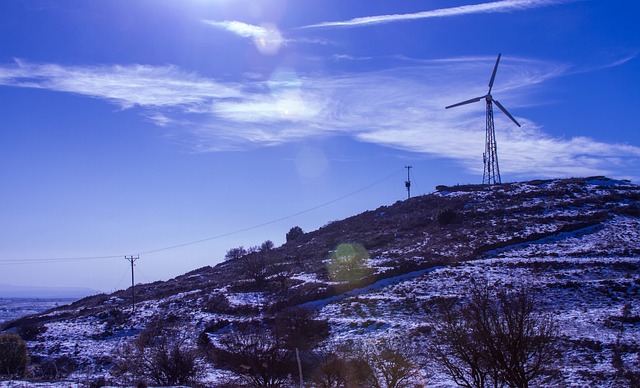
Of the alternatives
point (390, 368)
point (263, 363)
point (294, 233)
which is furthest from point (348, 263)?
point (294, 233)

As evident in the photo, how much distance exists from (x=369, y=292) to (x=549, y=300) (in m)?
14.2

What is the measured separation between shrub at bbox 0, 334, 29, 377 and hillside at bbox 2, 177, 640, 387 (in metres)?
1.97

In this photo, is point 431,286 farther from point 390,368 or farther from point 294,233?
point 294,233

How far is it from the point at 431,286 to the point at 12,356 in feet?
96.5

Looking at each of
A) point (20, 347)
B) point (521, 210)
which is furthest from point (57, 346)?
point (521, 210)

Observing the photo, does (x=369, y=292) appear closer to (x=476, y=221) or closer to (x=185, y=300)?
(x=185, y=300)

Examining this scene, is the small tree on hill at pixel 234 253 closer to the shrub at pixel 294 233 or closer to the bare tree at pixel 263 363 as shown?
the shrub at pixel 294 233

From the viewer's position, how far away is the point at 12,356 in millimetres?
31875

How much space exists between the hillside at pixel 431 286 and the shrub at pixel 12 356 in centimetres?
197

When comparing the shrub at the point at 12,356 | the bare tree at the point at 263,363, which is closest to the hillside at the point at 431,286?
the shrub at the point at 12,356

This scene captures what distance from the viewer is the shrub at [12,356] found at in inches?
1229

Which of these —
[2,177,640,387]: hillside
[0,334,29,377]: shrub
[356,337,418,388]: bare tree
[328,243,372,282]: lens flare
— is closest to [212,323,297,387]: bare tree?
[356,337,418,388]: bare tree

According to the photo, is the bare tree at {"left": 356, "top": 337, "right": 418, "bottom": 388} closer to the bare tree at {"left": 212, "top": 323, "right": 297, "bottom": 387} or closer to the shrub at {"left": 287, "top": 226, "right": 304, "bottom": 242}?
the bare tree at {"left": 212, "top": 323, "right": 297, "bottom": 387}

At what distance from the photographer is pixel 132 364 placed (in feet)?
87.4
